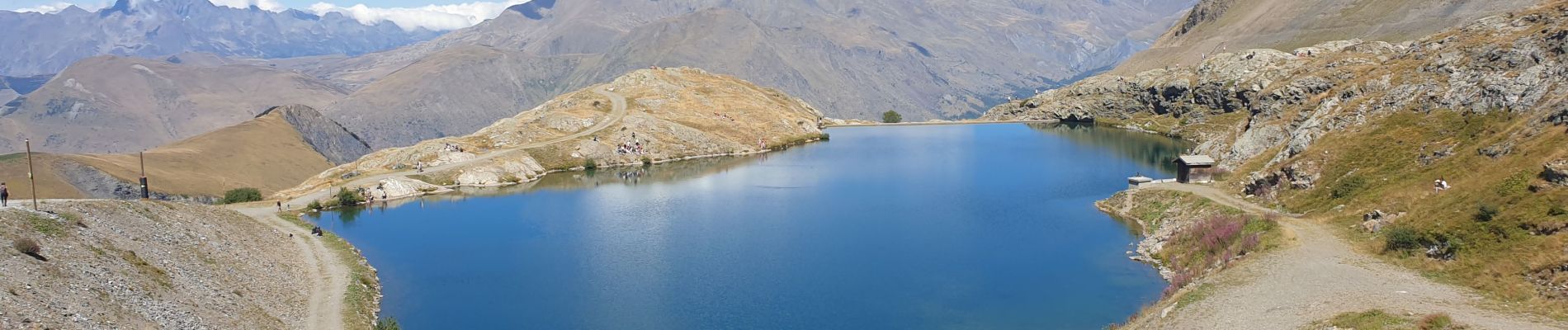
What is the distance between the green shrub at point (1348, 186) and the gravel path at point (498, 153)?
96386mm

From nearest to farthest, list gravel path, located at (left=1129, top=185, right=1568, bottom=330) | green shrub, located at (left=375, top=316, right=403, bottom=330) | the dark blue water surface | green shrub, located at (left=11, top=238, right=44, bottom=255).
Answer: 1. gravel path, located at (left=1129, top=185, right=1568, bottom=330)
2. green shrub, located at (left=11, top=238, right=44, bottom=255)
3. green shrub, located at (left=375, top=316, right=403, bottom=330)
4. the dark blue water surface

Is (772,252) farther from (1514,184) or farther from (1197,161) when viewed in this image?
(1514,184)

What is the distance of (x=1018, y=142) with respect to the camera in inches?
6914

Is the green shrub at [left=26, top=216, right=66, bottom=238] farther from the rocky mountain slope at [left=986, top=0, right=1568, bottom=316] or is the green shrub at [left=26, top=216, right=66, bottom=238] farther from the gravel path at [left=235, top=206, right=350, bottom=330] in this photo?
the rocky mountain slope at [left=986, top=0, right=1568, bottom=316]

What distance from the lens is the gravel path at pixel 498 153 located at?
107938 millimetres

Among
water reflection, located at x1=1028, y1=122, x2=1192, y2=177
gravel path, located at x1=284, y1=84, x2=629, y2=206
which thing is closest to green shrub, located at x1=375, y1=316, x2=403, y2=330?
gravel path, located at x1=284, y1=84, x2=629, y2=206

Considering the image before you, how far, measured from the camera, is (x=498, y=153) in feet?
456

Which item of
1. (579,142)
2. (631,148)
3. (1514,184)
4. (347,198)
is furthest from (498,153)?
(1514,184)

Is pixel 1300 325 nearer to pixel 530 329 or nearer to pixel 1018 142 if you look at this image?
pixel 530 329

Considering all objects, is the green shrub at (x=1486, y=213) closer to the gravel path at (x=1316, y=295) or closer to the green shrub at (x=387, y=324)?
the gravel path at (x=1316, y=295)

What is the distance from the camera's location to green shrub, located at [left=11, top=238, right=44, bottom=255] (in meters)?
44.4

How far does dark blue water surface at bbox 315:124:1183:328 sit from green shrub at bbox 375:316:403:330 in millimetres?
2617

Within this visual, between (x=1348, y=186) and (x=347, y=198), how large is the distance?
3750 inches

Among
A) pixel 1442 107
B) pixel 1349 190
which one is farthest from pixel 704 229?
pixel 1442 107
